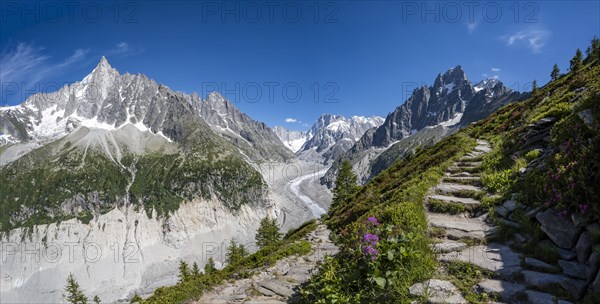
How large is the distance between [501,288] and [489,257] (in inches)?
53.8

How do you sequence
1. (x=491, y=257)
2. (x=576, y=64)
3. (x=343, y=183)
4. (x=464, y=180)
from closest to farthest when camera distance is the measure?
1. (x=491, y=257)
2. (x=464, y=180)
3. (x=576, y=64)
4. (x=343, y=183)

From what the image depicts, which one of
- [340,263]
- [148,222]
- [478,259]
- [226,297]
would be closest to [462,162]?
[478,259]

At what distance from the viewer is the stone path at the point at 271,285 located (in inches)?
354

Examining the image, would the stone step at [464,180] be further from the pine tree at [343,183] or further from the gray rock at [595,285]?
the pine tree at [343,183]

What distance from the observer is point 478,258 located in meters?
7.27

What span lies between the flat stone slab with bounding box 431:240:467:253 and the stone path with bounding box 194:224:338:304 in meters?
4.12

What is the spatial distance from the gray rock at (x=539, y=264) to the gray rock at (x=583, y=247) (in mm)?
545

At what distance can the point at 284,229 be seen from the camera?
193m

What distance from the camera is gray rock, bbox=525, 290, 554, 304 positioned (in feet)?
17.3

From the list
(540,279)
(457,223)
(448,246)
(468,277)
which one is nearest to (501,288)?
(468,277)

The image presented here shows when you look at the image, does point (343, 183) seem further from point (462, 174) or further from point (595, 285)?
point (595, 285)

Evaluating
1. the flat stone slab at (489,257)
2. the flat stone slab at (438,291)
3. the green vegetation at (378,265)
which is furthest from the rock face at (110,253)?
the flat stone slab at (438,291)

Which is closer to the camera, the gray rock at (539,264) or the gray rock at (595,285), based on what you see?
the gray rock at (595,285)

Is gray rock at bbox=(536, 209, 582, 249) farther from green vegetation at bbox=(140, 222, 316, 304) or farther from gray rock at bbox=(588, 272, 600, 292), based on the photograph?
green vegetation at bbox=(140, 222, 316, 304)
